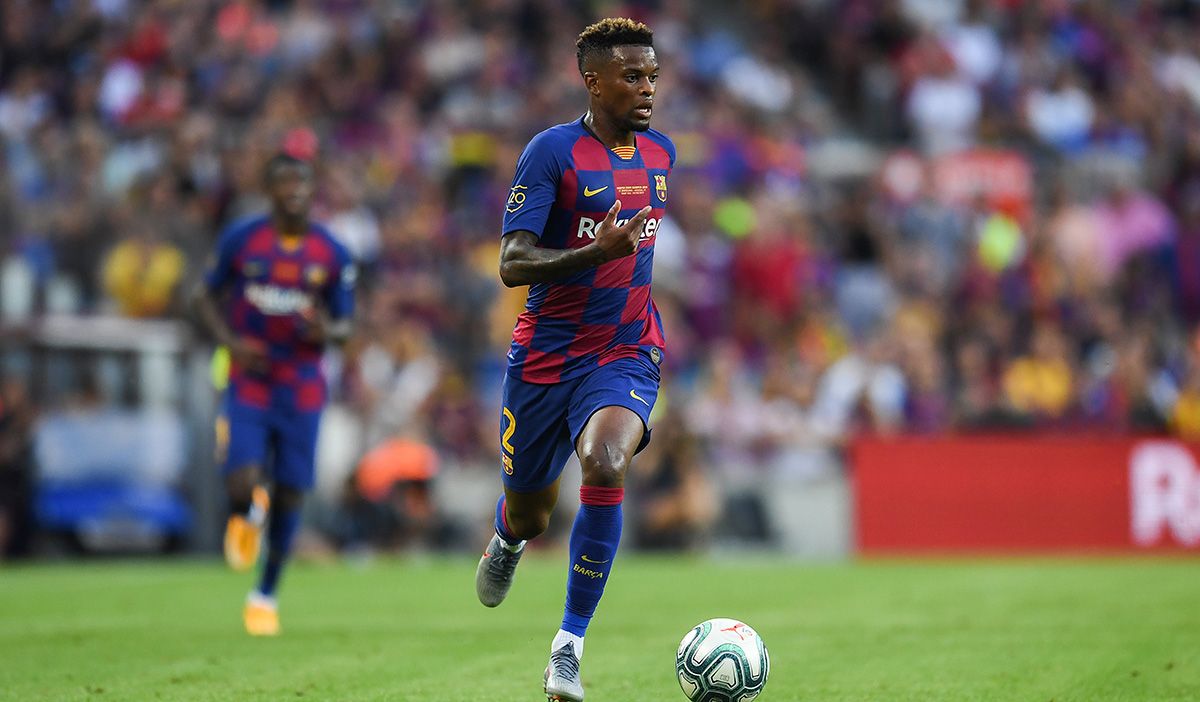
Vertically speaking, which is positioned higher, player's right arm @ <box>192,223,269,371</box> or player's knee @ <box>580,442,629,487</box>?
player's right arm @ <box>192,223,269,371</box>

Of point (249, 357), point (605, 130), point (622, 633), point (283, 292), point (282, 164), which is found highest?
point (282, 164)

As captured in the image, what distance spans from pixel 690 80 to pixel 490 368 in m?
6.32

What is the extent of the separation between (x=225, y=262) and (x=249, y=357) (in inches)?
30.0

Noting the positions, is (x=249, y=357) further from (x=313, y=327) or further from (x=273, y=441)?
(x=273, y=441)

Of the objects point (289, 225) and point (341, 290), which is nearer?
point (289, 225)

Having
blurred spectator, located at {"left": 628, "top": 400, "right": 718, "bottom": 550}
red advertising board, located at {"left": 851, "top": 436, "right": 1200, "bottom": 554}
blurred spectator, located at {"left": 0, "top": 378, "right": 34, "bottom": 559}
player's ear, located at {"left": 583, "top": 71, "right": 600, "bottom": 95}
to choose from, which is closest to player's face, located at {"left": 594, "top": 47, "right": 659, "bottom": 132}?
player's ear, located at {"left": 583, "top": 71, "right": 600, "bottom": 95}

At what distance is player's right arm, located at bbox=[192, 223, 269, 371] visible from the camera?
11.4 m

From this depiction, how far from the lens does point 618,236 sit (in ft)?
23.2

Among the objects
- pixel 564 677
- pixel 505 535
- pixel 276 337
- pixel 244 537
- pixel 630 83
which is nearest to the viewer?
pixel 564 677

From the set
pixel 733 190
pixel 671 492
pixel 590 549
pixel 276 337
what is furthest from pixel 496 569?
pixel 733 190

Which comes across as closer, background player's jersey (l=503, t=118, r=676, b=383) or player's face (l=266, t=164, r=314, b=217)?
background player's jersey (l=503, t=118, r=676, b=383)

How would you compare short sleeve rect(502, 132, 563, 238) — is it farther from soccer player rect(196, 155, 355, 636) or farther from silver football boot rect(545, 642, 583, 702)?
soccer player rect(196, 155, 355, 636)

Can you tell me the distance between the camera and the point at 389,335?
20.5m

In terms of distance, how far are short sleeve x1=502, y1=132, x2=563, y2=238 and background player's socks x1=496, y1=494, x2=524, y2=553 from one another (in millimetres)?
1502
